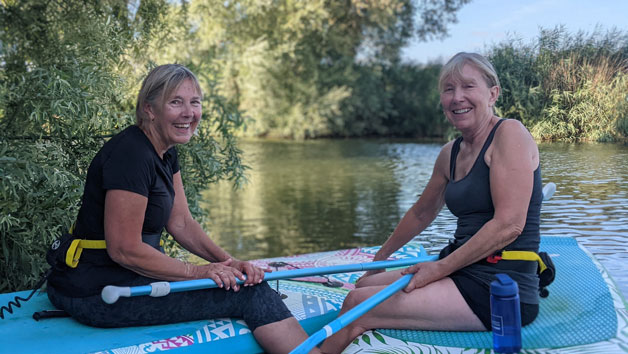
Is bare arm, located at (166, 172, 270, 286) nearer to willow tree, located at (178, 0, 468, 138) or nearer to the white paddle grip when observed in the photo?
the white paddle grip

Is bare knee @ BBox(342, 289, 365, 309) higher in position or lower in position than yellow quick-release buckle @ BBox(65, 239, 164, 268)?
lower

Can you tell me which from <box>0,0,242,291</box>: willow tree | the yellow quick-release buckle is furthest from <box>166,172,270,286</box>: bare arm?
<box>0,0,242,291</box>: willow tree

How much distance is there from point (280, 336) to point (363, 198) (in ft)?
15.1

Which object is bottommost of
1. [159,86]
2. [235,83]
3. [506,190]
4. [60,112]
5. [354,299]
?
[354,299]

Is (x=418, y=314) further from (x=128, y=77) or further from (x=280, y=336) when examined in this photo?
(x=128, y=77)

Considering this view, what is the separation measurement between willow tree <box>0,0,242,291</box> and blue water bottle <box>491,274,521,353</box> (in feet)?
6.72

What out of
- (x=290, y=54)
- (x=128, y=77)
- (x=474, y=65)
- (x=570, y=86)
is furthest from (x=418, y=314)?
(x=290, y=54)

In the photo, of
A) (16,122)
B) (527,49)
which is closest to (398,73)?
(527,49)

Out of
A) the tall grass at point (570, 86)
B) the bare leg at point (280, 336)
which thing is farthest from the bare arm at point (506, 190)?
the tall grass at point (570, 86)

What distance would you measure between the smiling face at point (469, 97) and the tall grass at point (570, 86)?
112 cm

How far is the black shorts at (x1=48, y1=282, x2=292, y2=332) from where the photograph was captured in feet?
6.16

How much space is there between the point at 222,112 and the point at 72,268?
334 centimetres

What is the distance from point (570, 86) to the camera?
3006mm

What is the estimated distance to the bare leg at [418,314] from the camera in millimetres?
1872
